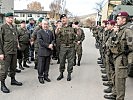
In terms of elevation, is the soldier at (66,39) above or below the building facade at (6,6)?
below

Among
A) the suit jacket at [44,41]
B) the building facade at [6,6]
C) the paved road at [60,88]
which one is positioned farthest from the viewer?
the building facade at [6,6]

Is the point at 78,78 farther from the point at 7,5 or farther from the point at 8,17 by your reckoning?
the point at 7,5

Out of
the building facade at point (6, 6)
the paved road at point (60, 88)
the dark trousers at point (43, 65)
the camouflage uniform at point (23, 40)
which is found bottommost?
the paved road at point (60, 88)

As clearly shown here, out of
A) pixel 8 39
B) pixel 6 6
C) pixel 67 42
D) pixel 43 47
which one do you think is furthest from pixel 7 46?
pixel 6 6

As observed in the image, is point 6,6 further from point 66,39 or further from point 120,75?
point 120,75

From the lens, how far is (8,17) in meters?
7.25

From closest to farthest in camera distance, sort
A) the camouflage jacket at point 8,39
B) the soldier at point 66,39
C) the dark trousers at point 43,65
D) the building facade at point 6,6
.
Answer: the camouflage jacket at point 8,39 < the dark trousers at point 43,65 < the soldier at point 66,39 < the building facade at point 6,6

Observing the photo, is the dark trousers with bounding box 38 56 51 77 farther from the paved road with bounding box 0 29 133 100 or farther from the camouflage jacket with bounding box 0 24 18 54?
the camouflage jacket with bounding box 0 24 18 54

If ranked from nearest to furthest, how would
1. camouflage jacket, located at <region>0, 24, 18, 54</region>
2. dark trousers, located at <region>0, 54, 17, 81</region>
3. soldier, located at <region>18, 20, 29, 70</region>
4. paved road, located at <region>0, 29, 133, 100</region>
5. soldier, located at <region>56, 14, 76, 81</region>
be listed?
paved road, located at <region>0, 29, 133, 100</region>, dark trousers, located at <region>0, 54, 17, 81</region>, camouflage jacket, located at <region>0, 24, 18, 54</region>, soldier, located at <region>56, 14, 76, 81</region>, soldier, located at <region>18, 20, 29, 70</region>

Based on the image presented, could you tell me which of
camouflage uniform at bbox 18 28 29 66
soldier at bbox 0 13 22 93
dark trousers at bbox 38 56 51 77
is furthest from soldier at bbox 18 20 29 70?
soldier at bbox 0 13 22 93

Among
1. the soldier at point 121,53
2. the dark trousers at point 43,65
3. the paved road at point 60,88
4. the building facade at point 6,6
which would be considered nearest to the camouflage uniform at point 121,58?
the soldier at point 121,53

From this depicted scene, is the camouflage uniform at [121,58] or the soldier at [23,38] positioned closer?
the camouflage uniform at [121,58]

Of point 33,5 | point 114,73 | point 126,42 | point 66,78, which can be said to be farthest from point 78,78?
point 33,5

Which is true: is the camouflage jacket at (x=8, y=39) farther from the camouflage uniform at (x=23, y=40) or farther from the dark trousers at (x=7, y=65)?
the camouflage uniform at (x=23, y=40)
